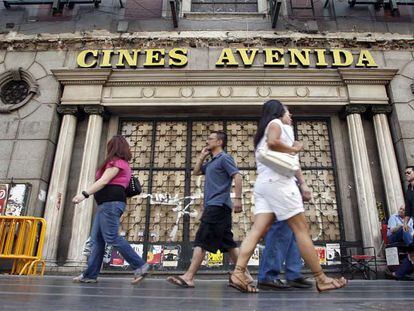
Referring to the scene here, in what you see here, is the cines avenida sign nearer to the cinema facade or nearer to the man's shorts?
the cinema facade

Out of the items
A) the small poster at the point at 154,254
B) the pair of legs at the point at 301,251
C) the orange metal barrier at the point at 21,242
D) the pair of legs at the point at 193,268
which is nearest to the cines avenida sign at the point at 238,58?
the orange metal barrier at the point at 21,242

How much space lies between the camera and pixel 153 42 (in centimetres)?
1034

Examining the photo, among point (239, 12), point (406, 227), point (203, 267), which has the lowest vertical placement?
point (203, 267)

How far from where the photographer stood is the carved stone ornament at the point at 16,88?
979 centimetres

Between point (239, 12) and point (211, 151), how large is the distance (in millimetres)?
8402

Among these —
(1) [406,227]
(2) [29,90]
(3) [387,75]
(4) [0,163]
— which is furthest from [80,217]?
(3) [387,75]

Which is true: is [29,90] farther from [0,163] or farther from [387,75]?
[387,75]

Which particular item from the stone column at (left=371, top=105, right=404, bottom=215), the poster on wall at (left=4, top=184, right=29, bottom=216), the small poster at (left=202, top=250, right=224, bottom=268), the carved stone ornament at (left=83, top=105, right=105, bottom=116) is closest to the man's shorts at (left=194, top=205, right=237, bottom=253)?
the small poster at (left=202, top=250, right=224, bottom=268)

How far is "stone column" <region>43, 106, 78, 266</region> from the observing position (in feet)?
27.4

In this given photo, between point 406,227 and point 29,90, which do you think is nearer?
point 406,227

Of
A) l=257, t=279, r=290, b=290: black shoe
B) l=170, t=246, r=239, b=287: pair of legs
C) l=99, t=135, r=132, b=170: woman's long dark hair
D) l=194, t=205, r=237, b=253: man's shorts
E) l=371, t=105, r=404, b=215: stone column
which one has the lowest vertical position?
l=257, t=279, r=290, b=290: black shoe

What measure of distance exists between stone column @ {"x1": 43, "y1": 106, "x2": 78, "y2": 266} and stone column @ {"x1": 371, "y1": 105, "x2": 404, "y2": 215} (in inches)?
315

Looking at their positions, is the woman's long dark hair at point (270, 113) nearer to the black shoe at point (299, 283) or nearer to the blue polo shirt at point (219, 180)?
the blue polo shirt at point (219, 180)

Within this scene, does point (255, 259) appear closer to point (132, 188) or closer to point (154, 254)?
point (154, 254)
